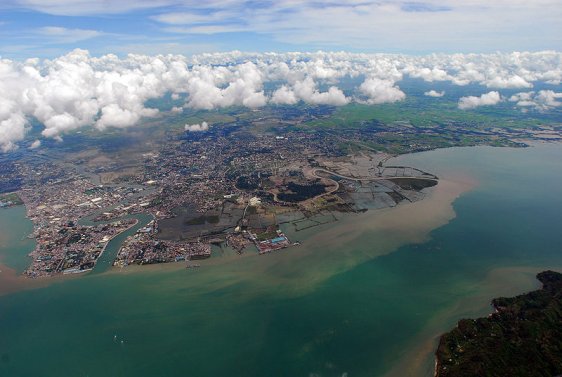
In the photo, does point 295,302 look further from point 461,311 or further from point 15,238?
point 15,238

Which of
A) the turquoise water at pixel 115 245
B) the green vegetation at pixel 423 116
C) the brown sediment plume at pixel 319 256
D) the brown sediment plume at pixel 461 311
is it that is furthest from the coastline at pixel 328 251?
the green vegetation at pixel 423 116

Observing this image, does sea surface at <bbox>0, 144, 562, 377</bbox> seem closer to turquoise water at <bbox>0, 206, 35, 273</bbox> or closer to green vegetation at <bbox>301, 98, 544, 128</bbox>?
turquoise water at <bbox>0, 206, 35, 273</bbox>

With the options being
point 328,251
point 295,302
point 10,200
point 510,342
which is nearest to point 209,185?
point 328,251

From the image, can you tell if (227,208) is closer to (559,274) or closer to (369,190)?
(369,190)

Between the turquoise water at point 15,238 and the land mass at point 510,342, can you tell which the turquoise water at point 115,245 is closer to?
the turquoise water at point 15,238

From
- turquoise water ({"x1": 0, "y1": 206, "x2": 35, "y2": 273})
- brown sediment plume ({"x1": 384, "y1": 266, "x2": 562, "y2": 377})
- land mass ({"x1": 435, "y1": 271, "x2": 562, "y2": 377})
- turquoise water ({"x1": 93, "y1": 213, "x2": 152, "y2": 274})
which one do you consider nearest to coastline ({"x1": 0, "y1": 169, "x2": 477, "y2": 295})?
turquoise water ({"x1": 93, "y1": 213, "x2": 152, "y2": 274})

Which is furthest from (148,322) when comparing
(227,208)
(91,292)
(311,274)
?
(227,208)
